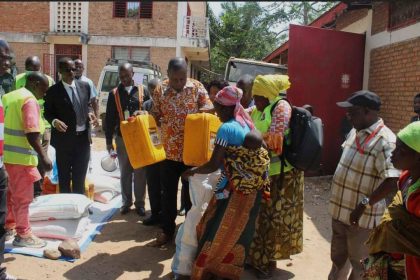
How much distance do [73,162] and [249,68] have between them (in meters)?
7.37

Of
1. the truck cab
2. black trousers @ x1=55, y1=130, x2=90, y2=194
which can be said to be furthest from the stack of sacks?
the truck cab

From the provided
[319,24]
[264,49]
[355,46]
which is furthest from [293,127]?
[264,49]

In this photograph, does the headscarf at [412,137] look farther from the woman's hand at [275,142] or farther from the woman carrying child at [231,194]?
the woman's hand at [275,142]

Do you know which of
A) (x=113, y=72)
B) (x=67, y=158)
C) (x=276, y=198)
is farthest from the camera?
(x=113, y=72)

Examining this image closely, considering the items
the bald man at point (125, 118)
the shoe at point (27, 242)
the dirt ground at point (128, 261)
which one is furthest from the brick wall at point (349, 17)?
the shoe at point (27, 242)

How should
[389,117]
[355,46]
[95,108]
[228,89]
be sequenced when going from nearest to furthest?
1. [228,89]
2. [95,108]
3. [389,117]
4. [355,46]

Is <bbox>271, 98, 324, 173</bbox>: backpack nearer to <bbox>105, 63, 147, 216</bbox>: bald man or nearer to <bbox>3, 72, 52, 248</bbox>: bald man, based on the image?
<bbox>3, 72, 52, 248</bbox>: bald man

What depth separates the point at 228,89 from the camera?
3.10 m

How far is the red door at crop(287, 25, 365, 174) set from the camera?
7.78 metres

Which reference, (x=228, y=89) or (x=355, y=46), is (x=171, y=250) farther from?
(x=355, y=46)

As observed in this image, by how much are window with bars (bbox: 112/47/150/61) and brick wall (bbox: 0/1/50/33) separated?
11.1 ft

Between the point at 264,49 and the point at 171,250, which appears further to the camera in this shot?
the point at 264,49

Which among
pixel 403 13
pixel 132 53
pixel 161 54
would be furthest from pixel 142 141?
pixel 132 53

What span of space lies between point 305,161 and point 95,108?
10.9ft
